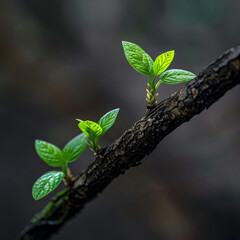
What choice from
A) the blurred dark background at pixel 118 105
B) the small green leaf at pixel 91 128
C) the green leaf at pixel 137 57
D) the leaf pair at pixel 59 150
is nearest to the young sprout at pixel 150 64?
the green leaf at pixel 137 57

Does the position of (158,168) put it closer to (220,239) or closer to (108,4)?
(220,239)

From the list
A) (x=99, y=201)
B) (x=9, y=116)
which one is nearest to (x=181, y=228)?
(x=99, y=201)

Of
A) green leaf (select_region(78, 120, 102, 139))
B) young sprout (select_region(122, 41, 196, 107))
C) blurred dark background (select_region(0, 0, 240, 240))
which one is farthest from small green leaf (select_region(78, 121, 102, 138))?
blurred dark background (select_region(0, 0, 240, 240))

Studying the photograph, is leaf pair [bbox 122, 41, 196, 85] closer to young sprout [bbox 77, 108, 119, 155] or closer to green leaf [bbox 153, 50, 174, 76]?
green leaf [bbox 153, 50, 174, 76]

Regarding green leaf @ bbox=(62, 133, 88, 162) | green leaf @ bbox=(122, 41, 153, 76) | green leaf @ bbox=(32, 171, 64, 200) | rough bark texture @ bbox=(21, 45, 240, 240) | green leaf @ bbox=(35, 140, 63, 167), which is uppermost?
green leaf @ bbox=(35, 140, 63, 167)

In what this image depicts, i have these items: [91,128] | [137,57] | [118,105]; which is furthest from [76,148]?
[118,105]
